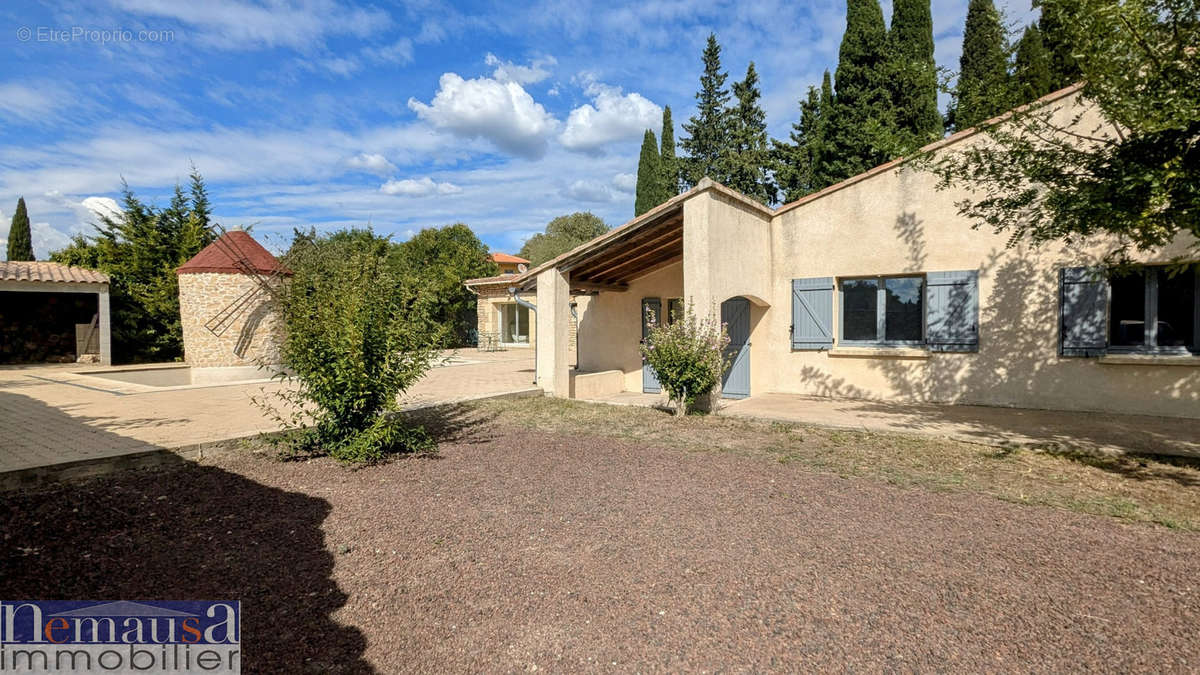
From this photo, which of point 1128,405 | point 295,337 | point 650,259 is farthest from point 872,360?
point 295,337

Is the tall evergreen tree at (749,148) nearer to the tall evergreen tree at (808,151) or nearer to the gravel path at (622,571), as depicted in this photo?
the tall evergreen tree at (808,151)

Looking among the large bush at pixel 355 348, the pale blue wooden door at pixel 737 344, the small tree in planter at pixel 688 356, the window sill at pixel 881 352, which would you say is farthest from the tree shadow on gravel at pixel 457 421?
the window sill at pixel 881 352

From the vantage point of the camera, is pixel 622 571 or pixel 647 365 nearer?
pixel 622 571

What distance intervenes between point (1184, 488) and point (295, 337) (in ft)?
27.5

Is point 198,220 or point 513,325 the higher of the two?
point 198,220

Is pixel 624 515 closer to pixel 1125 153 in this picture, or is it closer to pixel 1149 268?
pixel 1125 153

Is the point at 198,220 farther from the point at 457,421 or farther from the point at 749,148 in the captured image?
the point at 749,148

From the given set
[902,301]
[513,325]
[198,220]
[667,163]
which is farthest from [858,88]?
[198,220]

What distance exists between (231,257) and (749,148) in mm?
19693

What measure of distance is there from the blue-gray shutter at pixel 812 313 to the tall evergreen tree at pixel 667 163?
1716 centimetres

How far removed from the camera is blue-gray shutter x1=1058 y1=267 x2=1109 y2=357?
809 centimetres

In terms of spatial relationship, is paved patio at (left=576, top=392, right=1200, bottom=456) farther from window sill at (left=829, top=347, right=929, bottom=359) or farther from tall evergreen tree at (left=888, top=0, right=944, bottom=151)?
tall evergreen tree at (left=888, top=0, right=944, bottom=151)

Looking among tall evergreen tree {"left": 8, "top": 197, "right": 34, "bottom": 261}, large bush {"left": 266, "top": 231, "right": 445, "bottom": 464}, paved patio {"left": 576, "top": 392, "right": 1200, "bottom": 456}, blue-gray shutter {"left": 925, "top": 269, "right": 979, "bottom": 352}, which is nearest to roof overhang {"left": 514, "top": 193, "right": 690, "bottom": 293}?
paved patio {"left": 576, "top": 392, "right": 1200, "bottom": 456}

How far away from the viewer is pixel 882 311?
975 centimetres
